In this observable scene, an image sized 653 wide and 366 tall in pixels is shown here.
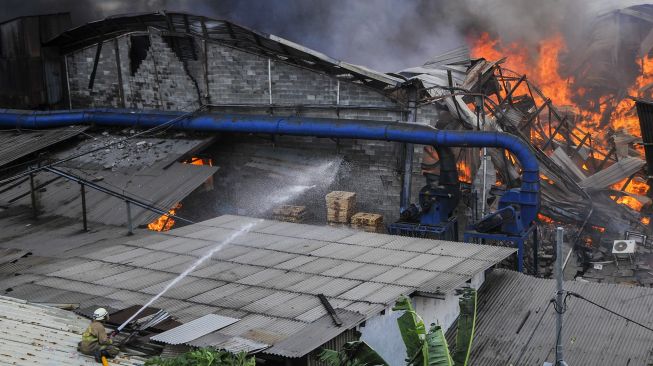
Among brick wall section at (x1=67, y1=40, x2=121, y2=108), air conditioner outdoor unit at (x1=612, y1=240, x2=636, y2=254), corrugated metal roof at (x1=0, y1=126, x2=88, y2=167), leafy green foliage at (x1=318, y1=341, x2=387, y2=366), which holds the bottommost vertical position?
air conditioner outdoor unit at (x1=612, y1=240, x2=636, y2=254)

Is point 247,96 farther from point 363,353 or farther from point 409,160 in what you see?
point 363,353

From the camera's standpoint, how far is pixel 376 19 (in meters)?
34.8

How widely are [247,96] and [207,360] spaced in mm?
16780

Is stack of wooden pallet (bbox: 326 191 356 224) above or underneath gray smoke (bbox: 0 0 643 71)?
underneath

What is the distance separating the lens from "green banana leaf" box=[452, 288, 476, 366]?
918 centimetres

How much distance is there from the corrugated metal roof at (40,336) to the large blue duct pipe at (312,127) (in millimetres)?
12013

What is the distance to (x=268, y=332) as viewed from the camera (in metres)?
9.97

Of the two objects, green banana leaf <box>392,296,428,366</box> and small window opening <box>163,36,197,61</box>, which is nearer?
green banana leaf <box>392,296,428,366</box>

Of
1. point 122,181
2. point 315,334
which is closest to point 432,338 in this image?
point 315,334

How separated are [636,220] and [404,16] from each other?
1789cm

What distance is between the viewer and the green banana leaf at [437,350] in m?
8.43

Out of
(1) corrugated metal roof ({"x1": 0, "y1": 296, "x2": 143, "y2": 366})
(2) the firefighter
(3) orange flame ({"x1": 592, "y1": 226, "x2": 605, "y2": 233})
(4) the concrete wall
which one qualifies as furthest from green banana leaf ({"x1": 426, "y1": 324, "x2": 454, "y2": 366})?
(3) orange flame ({"x1": 592, "y1": 226, "x2": 605, "y2": 233})

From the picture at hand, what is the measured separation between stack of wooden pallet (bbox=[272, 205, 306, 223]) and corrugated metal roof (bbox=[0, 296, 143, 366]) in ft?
38.1

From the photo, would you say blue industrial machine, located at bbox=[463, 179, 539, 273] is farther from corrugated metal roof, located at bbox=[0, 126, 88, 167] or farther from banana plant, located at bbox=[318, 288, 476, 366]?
corrugated metal roof, located at bbox=[0, 126, 88, 167]
